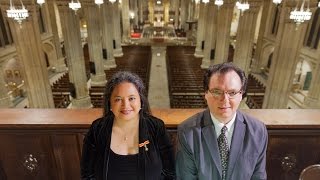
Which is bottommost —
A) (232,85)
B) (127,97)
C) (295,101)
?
(295,101)

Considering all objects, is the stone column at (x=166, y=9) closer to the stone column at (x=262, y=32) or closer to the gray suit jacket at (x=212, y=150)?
the stone column at (x=262, y=32)

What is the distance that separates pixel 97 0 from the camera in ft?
47.4

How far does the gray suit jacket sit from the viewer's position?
2.07 meters

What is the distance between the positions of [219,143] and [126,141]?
0.81 metres

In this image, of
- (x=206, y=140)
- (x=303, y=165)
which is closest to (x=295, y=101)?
(x=303, y=165)

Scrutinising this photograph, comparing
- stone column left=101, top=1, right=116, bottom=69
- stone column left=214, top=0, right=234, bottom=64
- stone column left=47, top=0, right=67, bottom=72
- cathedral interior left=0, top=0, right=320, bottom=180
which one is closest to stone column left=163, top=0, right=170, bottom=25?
cathedral interior left=0, top=0, right=320, bottom=180

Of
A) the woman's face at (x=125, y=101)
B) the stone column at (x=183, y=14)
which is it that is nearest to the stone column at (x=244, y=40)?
the woman's face at (x=125, y=101)

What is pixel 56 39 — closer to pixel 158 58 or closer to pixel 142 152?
pixel 158 58

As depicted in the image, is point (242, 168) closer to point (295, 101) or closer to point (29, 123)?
point (29, 123)

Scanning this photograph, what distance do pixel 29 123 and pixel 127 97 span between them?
3.55 ft

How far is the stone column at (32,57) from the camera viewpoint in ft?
30.9

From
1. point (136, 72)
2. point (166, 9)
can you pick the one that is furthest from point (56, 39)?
point (166, 9)

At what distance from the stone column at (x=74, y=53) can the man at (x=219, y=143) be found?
1184cm

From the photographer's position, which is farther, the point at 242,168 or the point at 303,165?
the point at 303,165
